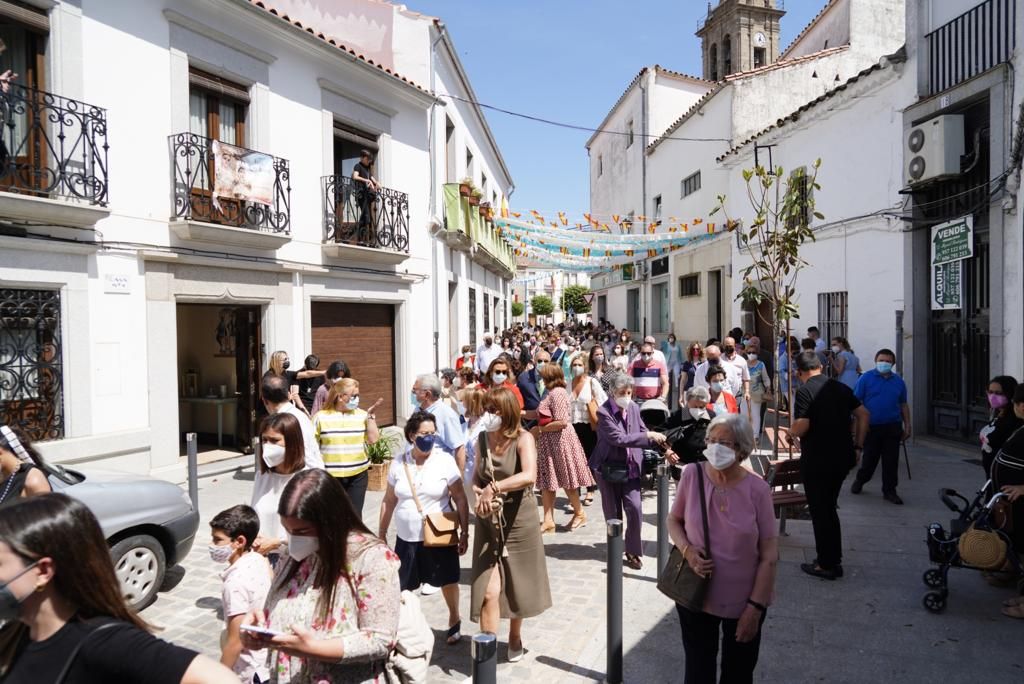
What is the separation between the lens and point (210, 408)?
1144 cm

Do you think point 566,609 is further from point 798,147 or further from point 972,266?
point 798,147

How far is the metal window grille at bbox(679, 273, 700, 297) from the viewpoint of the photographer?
20875 mm

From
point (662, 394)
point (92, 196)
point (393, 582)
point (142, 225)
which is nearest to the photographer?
point (393, 582)

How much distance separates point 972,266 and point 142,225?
12.0 m

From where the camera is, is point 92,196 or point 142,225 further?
point 142,225

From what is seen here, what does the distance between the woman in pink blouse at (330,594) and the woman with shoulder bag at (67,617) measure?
23.9 inches

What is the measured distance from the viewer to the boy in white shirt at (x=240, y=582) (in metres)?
3.01

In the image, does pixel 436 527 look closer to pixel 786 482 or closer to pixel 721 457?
pixel 721 457

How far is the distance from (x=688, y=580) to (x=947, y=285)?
9569 millimetres

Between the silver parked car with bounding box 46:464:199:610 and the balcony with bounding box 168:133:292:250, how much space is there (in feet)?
14.7

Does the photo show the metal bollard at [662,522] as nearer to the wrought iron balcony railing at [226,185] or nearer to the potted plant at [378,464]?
the potted plant at [378,464]

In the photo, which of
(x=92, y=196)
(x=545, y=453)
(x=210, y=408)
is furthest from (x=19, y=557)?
(x=210, y=408)

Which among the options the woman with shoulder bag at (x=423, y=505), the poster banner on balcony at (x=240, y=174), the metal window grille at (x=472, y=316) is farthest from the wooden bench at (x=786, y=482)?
the metal window grille at (x=472, y=316)

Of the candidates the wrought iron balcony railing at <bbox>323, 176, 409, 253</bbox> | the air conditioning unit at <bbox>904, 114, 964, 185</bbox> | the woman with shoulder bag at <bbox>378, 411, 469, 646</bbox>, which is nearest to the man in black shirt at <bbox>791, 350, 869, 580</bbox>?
the woman with shoulder bag at <bbox>378, 411, 469, 646</bbox>
